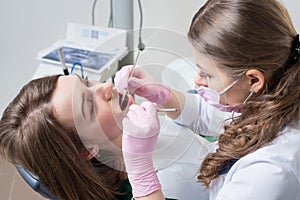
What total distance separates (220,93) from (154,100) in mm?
206

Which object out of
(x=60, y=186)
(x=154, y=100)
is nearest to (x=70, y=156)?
(x=60, y=186)

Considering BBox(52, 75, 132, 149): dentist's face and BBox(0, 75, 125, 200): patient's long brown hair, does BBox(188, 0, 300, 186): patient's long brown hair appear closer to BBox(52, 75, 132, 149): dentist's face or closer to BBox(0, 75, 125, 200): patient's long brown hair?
BBox(52, 75, 132, 149): dentist's face

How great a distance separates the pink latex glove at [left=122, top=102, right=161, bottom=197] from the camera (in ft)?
2.95

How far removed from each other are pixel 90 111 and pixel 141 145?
16cm

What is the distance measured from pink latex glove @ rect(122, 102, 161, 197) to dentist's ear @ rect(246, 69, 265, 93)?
0.23m

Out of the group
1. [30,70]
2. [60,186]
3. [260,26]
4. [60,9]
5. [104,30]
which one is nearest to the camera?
[260,26]

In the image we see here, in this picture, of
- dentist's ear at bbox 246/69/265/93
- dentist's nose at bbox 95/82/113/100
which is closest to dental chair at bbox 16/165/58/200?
dentist's nose at bbox 95/82/113/100

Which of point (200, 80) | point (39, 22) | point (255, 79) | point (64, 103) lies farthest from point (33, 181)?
Answer: point (39, 22)

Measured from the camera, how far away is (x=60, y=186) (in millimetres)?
999

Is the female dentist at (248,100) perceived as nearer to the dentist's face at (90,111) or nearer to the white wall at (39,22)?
the dentist's face at (90,111)

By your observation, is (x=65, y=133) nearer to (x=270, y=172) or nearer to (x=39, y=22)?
(x=270, y=172)

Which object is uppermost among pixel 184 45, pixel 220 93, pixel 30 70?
pixel 184 45

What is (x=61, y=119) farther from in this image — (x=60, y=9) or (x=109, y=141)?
(x=60, y=9)

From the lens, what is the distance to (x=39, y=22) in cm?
227
